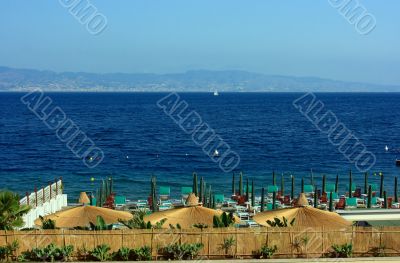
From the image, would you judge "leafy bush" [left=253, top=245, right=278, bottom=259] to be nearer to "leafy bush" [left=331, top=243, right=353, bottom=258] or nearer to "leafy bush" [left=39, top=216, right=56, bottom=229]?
"leafy bush" [left=331, top=243, right=353, bottom=258]

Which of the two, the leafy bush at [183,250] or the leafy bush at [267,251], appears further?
the leafy bush at [267,251]

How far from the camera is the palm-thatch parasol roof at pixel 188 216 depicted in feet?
65.5

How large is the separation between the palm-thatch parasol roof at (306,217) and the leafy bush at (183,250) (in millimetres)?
3591

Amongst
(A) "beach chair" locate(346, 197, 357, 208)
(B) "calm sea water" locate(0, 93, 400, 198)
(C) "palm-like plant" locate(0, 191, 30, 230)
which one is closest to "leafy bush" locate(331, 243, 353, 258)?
(C) "palm-like plant" locate(0, 191, 30, 230)

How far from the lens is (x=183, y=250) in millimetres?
17391

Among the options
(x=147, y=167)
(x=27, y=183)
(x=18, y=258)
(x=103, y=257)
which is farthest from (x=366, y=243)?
(x=147, y=167)

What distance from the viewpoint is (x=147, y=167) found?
59.9 m

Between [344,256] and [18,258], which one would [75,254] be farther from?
[344,256]

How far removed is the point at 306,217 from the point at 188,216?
3.96 m

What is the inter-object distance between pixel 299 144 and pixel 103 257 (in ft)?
218

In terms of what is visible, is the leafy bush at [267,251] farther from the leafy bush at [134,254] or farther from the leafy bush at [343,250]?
the leafy bush at [134,254]

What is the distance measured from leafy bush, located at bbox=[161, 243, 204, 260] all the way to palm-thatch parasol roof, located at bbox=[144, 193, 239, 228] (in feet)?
7.56
